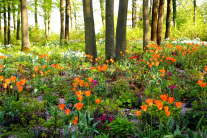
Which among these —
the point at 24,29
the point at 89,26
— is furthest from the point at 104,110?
the point at 24,29

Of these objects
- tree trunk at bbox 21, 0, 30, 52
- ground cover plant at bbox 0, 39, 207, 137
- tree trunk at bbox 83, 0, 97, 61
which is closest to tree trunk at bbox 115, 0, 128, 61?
tree trunk at bbox 83, 0, 97, 61

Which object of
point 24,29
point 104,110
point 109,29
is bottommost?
point 104,110

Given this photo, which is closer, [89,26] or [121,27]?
[121,27]

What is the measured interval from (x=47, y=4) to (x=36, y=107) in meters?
15.8

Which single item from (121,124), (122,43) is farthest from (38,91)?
(122,43)

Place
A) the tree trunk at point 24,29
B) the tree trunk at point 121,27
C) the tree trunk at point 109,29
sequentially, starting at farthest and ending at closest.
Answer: the tree trunk at point 24,29
the tree trunk at point 109,29
the tree trunk at point 121,27

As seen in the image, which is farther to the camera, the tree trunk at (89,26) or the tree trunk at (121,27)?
the tree trunk at (89,26)

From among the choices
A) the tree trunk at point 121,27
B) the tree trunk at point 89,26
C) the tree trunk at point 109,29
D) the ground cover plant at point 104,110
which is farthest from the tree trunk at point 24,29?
the tree trunk at point 121,27

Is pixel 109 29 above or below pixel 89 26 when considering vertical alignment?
below

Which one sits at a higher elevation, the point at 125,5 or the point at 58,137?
the point at 125,5

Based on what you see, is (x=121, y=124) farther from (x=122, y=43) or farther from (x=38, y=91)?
(x=122, y=43)

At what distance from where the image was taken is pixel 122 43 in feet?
21.2

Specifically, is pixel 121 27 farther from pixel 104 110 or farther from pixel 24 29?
pixel 24 29

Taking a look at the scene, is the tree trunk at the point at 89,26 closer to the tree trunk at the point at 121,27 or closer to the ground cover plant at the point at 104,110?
the tree trunk at the point at 121,27
